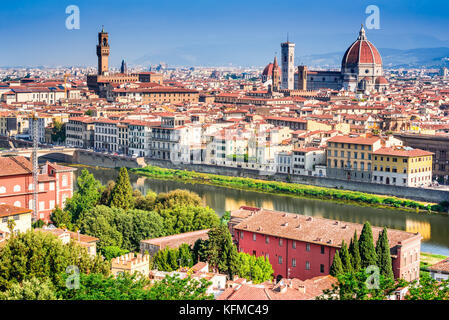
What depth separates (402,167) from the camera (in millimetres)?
14375

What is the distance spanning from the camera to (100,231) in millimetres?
→ 8352

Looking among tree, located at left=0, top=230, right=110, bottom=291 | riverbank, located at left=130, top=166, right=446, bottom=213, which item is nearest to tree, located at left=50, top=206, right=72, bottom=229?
tree, located at left=0, top=230, right=110, bottom=291

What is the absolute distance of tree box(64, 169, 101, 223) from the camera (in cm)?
977

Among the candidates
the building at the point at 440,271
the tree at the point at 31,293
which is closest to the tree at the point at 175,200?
the building at the point at 440,271

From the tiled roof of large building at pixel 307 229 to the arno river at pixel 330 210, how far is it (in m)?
2.11

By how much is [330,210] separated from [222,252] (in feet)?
Result: 20.1

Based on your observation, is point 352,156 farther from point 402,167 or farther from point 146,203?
point 146,203

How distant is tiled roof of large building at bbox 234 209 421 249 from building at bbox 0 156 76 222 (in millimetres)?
3023

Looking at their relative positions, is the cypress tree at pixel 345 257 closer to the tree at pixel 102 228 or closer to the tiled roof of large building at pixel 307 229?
the tiled roof of large building at pixel 307 229

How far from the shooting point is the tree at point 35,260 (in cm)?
495

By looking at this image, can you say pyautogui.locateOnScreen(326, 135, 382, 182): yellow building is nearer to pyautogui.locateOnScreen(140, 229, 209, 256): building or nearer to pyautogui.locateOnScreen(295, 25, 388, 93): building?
pyautogui.locateOnScreen(140, 229, 209, 256): building

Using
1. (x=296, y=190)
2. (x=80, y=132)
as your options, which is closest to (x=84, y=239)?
(x=296, y=190)
